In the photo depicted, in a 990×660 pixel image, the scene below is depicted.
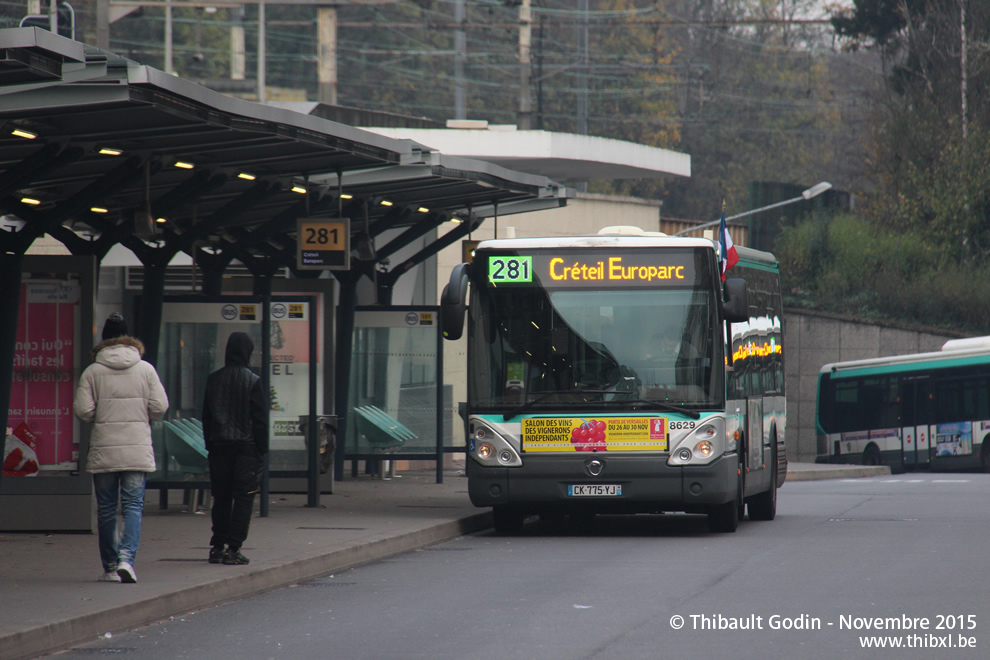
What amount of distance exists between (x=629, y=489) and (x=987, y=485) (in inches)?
554

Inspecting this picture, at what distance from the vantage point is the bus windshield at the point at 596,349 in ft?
47.8

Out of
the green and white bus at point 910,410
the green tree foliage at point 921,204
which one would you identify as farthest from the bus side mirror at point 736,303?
the green tree foliage at point 921,204

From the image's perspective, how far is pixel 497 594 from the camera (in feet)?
34.4

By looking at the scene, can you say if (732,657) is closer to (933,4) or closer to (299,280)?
(299,280)

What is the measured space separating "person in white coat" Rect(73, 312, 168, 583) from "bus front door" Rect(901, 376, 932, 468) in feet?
87.4

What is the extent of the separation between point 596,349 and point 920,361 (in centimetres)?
2160

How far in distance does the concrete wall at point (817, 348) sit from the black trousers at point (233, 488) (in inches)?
1187

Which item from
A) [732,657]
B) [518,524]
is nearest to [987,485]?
[518,524]

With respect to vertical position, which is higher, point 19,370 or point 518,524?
point 19,370

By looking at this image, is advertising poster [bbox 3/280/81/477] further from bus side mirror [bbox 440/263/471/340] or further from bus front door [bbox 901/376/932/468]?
bus front door [bbox 901/376/932/468]

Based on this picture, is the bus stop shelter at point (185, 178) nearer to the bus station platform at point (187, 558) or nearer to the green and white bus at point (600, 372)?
the bus station platform at point (187, 558)

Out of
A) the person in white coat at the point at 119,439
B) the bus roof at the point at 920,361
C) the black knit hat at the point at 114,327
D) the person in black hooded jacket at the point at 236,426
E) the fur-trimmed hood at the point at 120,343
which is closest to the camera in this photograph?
the person in white coat at the point at 119,439

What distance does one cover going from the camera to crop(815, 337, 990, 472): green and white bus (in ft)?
109

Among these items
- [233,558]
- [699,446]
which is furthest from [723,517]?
[233,558]
